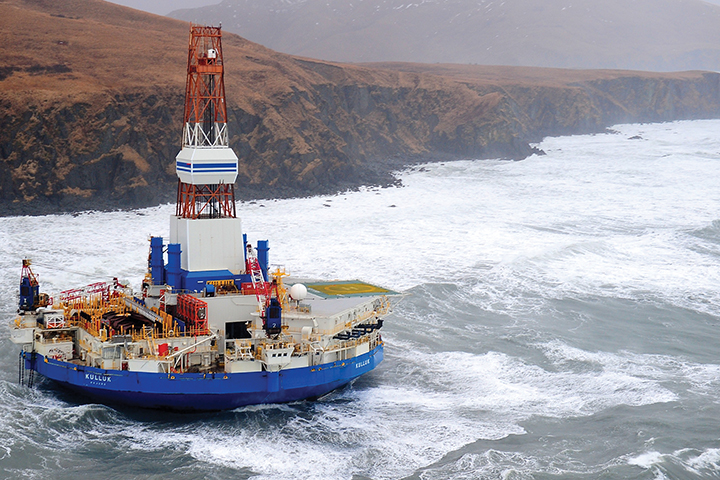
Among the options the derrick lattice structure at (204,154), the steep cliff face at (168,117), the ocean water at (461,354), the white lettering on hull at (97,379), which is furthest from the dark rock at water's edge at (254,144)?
the white lettering on hull at (97,379)

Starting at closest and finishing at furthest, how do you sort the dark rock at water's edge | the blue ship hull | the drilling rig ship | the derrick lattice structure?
the blue ship hull → the drilling rig ship → the derrick lattice structure → the dark rock at water's edge

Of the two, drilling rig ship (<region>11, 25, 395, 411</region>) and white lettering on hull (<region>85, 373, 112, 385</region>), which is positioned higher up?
drilling rig ship (<region>11, 25, 395, 411</region>)

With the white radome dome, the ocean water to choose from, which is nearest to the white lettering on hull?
the ocean water

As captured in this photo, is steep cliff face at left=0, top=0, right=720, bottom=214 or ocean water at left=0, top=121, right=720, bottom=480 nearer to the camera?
ocean water at left=0, top=121, right=720, bottom=480

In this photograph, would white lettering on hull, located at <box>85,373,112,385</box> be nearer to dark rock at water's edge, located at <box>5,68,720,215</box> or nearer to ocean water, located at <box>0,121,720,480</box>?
ocean water, located at <box>0,121,720,480</box>

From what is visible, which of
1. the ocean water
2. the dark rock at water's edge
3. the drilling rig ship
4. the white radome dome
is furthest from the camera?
the dark rock at water's edge

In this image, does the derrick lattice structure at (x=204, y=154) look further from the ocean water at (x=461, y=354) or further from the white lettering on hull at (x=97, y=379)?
the ocean water at (x=461, y=354)

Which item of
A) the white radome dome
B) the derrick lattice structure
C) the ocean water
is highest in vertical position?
the derrick lattice structure
